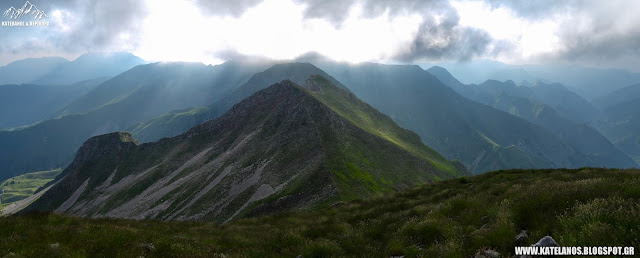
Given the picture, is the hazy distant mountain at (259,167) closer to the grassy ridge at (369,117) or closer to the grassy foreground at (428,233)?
the grassy ridge at (369,117)

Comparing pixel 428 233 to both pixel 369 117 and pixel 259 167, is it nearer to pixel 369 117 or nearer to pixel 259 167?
pixel 259 167

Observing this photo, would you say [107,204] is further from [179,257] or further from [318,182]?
[179,257]

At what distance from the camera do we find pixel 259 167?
83.9 meters

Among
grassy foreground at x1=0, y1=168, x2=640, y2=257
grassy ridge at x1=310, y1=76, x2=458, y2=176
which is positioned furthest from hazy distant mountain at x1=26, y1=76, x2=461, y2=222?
grassy foreground at x1=0, y1=168, x2=640, y2=257

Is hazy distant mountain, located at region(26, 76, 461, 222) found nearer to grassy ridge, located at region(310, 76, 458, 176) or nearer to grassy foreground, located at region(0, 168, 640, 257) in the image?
grassy ridge, located at region(310, 76, 458, 176)

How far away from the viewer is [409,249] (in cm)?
1041

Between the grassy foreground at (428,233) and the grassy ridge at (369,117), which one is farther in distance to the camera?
the grassy ridge at (369,117)

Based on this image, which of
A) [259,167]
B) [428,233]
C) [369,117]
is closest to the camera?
[428,233]

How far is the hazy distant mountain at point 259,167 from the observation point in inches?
2464

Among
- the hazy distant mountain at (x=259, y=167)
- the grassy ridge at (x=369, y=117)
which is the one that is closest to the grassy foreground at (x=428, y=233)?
the hazy distant mountain at (x=259, y=167)

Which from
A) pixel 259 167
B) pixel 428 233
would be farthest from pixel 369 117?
pixel 428 233

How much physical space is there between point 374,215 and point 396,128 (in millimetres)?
149215

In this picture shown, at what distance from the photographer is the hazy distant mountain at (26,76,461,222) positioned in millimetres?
62594

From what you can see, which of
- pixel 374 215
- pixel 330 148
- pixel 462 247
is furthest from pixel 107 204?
pixel 462 247
